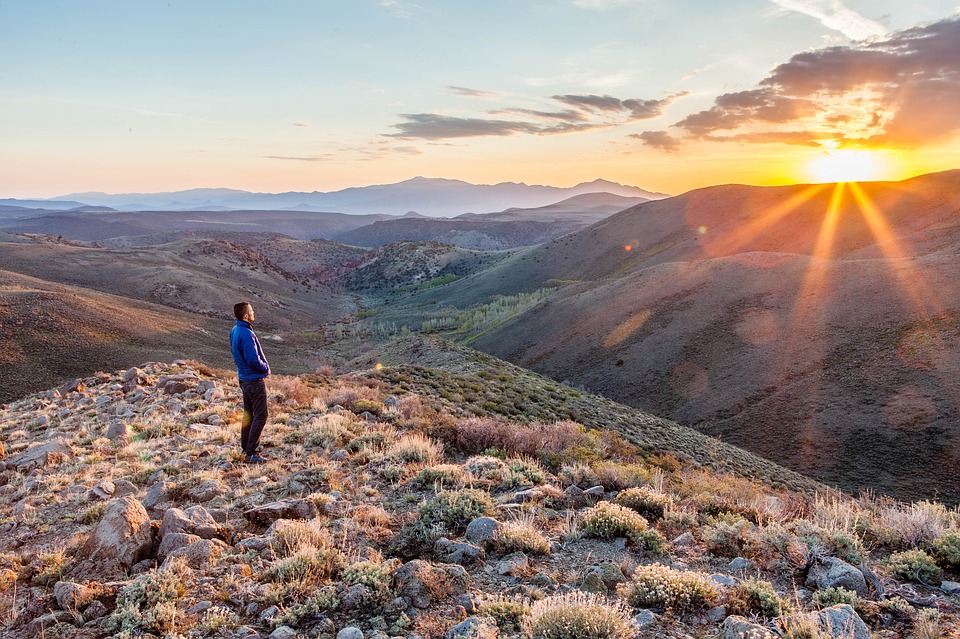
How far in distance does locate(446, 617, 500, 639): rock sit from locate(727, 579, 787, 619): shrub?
6.87 feet

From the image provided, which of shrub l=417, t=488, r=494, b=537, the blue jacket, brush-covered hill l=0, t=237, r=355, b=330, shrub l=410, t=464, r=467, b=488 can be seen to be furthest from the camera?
brush-covered hill l=0, t=237, r=355, b=330

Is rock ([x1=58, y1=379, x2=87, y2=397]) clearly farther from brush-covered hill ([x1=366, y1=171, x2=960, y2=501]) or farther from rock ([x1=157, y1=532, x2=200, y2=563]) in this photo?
brush-covered hill ([x1=366, y1=171, x2=960, y2=501])

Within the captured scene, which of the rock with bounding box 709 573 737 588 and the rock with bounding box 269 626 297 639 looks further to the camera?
the rock with bounding box 709 573 737 588

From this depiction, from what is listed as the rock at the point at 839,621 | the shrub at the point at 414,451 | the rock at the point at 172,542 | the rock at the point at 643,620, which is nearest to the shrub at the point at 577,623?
the rock at the point at 643,620

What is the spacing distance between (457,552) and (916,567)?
4.54 metres

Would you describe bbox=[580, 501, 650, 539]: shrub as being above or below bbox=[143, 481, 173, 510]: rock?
above

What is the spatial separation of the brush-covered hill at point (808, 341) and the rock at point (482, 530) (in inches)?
770

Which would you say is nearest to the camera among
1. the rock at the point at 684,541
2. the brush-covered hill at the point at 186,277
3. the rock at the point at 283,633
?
the rock at the point at 283,633

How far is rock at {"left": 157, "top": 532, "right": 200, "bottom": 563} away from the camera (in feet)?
17.0

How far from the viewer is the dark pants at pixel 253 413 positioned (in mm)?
8648

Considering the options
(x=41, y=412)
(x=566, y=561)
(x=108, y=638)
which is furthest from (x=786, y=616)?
(x=41, y=412)

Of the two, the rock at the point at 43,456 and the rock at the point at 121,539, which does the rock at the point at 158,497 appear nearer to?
the rock at the point at 121,539

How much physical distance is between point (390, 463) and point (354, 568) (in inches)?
135

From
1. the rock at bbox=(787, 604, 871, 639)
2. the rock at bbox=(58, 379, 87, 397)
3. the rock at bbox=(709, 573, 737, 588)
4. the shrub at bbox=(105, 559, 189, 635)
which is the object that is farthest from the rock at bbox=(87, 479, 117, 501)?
the rock at bbox=(58, 379, 87, 397)
